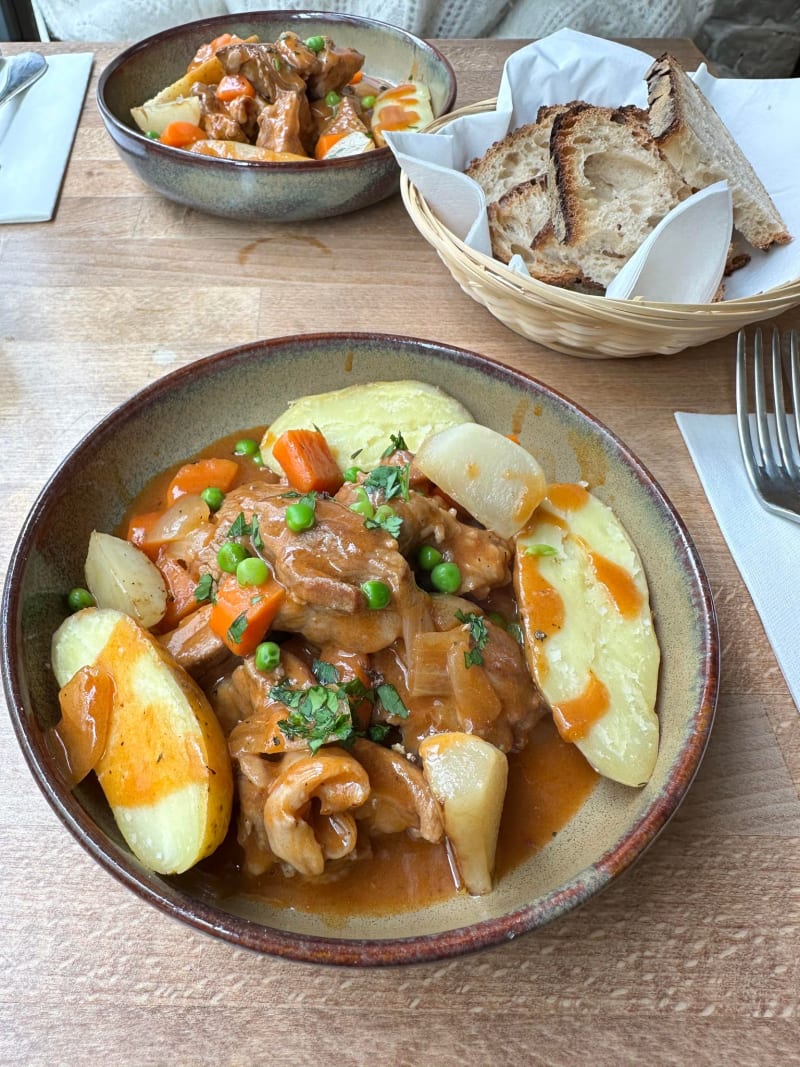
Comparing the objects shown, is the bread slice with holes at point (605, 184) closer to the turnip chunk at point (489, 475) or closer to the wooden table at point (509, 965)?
the wooden table at point (509, 965)

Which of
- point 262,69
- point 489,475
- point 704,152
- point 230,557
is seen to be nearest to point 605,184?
point 704,152

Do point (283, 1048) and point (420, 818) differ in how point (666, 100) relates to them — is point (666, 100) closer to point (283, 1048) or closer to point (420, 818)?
point (420, 818)

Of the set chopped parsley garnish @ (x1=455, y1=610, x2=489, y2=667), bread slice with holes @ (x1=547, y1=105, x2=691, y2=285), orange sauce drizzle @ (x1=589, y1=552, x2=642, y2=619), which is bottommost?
orange sauce drizzle @ (x1=589, y1=552, x2=642, y2=619)

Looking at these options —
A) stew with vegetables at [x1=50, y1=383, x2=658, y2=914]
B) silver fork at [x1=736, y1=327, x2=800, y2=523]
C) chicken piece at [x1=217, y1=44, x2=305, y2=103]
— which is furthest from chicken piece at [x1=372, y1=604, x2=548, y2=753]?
chicken piece at [x1=217, y1=44, x2=305, y2=103]

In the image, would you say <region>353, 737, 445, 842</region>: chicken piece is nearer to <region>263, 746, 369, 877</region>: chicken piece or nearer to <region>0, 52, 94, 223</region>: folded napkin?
<region>263, 746, 369, 877</region>: chicken piece

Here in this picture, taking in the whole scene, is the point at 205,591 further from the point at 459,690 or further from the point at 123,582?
the point at 459,690

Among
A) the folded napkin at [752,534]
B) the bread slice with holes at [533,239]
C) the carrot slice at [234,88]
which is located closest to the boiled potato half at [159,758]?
the folded napkin at [752,534]
